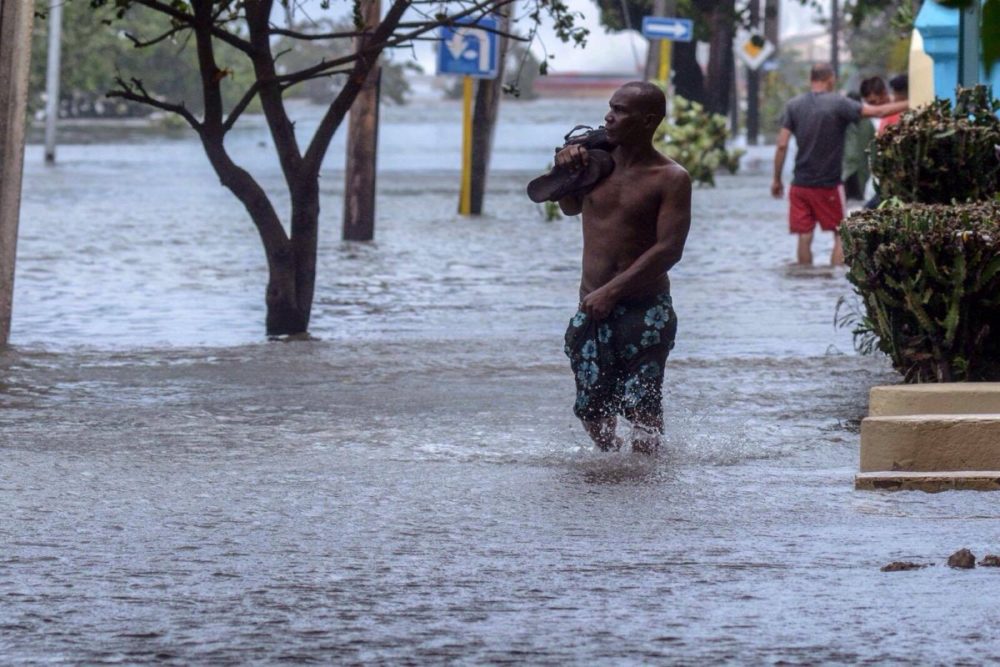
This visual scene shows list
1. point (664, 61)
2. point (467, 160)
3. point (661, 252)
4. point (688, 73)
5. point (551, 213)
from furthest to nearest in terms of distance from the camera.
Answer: point (688, 73) → point (664, 61) → point (467, 160) → point (551, 213) → point (661, 252)

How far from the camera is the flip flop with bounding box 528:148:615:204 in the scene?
795cm

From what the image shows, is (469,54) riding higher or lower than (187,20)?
higher

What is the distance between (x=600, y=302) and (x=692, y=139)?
2549 centimetres

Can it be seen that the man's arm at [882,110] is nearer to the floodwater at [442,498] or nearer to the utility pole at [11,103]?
the floodwater at [442,498]

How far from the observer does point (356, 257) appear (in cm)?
1947

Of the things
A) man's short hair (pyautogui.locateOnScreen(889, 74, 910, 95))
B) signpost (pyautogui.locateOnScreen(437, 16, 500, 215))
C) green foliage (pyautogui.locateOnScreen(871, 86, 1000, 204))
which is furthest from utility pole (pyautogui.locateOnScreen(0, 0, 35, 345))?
signpost (pyautogui.locateOnScreen(437, 16, 500, 215))

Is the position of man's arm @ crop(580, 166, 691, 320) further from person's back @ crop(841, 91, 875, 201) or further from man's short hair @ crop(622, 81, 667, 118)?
person's back @ crop(841, 91, 875, 201)

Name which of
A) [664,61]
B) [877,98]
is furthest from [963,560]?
[664,61]

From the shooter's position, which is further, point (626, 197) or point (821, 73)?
point (821, 73)

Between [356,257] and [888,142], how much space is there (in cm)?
890

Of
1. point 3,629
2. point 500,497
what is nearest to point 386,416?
point 500,497

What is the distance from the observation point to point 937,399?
8.16 meters

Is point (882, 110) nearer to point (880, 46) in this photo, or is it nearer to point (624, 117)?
point (624, 117)

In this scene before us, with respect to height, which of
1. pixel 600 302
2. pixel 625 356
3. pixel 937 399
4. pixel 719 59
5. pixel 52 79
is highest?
pixel 719 59
